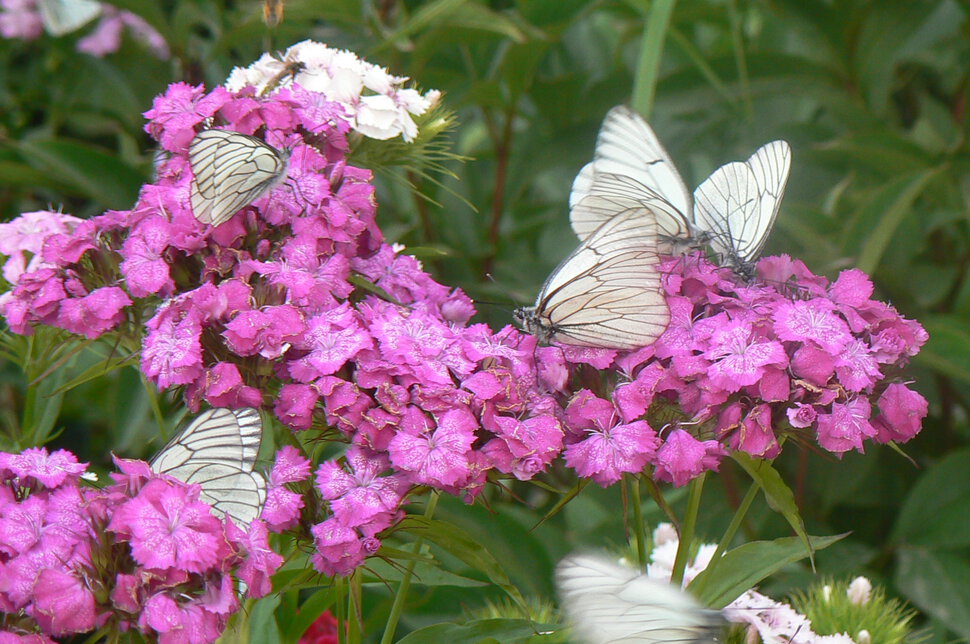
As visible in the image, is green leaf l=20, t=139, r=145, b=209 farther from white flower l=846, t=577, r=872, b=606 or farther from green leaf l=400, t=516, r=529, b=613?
white flower l=846, t=577, r=872, b=606

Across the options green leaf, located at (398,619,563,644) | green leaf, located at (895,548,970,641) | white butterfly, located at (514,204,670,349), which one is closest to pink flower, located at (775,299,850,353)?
white butterfly, located at (514,204,670,349)

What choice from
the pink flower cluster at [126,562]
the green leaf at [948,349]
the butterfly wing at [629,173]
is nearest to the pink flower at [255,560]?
the pink flower cluster at [126,562]

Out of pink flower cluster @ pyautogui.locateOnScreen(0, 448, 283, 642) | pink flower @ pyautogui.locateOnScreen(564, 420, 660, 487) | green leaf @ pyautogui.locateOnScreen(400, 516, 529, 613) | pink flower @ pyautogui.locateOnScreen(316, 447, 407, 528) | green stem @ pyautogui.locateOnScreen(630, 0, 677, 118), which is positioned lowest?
pink flower cluster @ pyautogui.locateOnScreen(0, 448, 283, 642)

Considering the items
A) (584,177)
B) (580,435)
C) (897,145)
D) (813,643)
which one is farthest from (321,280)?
(897,145)

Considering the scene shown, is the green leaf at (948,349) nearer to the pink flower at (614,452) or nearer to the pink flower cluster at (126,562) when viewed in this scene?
the pink flower at (614,452)

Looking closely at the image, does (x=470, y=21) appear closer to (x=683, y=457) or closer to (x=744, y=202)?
(x=744, y=202)

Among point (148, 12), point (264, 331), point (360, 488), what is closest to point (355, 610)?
point (360, 488)
